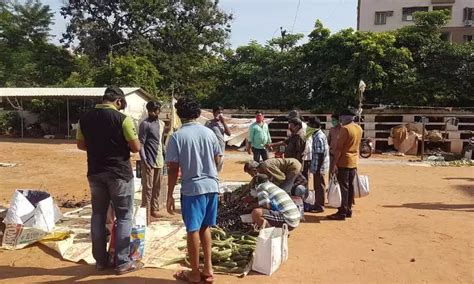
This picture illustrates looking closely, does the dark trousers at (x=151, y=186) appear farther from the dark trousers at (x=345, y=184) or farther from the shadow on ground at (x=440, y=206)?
the shadow on ground at (x=440, y=206)

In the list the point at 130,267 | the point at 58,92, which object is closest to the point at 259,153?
the point at 130,267

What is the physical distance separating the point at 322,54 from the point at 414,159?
6.61m

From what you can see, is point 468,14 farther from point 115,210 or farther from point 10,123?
point 115,210

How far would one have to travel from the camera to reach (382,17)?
40.5 m

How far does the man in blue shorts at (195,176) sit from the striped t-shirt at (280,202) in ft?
3.60

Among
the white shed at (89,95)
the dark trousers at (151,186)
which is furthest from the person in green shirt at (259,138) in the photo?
the white shed at (89,95)

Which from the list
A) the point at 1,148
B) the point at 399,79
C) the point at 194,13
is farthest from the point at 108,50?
the point at 399,79

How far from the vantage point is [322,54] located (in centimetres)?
2048

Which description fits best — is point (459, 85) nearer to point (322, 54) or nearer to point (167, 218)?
point (322, 54)

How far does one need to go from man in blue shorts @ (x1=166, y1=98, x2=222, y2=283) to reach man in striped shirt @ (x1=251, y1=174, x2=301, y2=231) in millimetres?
1108

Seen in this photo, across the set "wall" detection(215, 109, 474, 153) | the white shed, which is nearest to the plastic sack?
"wall" detection(215, 109, 474, 153)

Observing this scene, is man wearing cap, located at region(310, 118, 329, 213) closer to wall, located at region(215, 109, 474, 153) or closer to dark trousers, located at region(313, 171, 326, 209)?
dark trousers, located at region(313, 171, 326, 209)

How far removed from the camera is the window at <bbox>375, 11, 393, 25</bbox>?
40.2 m

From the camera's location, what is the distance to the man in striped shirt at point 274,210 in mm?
5027
